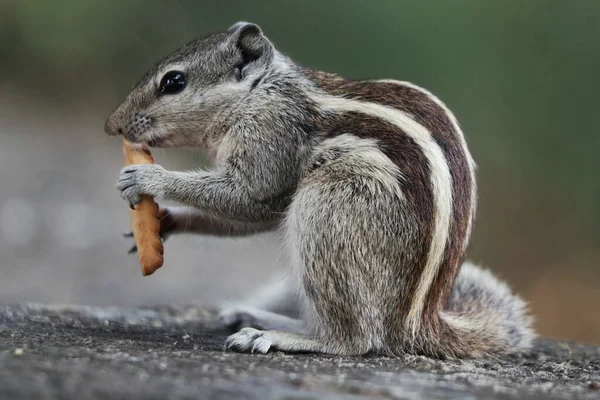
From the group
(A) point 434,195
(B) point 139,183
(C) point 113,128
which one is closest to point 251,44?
(C) point 113,128

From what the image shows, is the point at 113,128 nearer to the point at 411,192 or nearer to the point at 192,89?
the point at 192,89

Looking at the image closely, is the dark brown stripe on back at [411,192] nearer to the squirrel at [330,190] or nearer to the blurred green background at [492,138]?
the squirrel at [330,190]

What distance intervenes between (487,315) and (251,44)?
206cm

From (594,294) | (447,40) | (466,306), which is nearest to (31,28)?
(447,40)

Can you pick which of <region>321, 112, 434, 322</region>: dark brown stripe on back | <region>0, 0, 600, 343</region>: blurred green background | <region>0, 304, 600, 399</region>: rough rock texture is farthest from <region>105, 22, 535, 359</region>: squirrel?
<region>0, 0, 600, 343</region>: blurred green background

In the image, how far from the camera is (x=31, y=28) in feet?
43.7

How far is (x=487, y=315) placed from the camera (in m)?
4.48

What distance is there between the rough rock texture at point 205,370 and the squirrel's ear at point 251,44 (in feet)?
5.31

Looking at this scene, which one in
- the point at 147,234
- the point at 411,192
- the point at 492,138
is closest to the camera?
the point at 411,192

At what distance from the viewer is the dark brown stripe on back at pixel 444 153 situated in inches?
156

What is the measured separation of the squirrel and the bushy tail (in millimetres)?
11

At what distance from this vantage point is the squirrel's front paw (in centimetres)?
420

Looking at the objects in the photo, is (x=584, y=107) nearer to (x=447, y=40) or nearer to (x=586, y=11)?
(x=586, y=11)

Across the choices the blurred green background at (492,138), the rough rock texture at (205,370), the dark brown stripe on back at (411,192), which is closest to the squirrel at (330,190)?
the dark brown stripe on back at (411,192)
